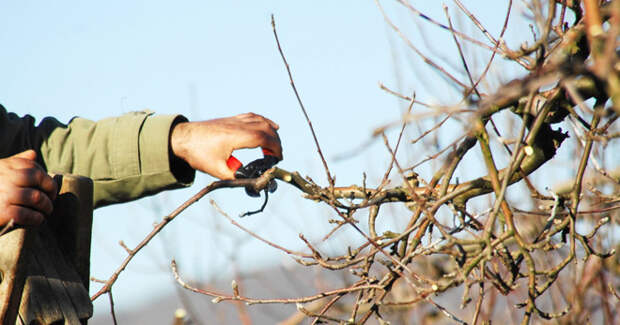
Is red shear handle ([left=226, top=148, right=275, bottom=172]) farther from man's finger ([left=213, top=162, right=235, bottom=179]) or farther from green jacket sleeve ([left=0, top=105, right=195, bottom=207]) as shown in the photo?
green jacket sleeve ([left=0, top=105, right=195, bottom=207])

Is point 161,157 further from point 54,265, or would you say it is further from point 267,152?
point 54,265

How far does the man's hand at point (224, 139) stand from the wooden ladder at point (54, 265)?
429 mm

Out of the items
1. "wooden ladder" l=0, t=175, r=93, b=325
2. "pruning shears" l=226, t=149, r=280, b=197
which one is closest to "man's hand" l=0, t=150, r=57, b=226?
"wooden ladder" l=0, t=175, r=93, b=325

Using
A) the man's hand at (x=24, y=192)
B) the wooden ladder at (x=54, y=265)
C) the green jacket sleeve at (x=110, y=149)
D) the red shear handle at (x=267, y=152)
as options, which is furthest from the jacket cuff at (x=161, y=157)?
the man's hand at (x=24, y=192)

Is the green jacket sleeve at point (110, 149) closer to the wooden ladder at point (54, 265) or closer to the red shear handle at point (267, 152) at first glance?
the red shear handle at point (267, 152)

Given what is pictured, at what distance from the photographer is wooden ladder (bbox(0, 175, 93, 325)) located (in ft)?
4.93

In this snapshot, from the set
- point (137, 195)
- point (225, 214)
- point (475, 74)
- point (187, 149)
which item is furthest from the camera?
point (475, 74)

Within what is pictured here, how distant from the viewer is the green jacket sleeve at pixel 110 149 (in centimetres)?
240

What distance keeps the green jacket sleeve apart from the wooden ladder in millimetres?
601

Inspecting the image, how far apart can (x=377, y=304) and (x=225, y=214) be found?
1.63ft

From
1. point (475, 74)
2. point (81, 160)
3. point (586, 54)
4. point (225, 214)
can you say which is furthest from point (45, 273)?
point (475, 74)

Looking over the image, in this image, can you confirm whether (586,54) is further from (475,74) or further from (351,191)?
(475,74)

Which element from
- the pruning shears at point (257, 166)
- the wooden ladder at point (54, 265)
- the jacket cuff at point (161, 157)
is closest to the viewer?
the wooden ladder at point (54, 265)

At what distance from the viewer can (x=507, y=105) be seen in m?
1.71
